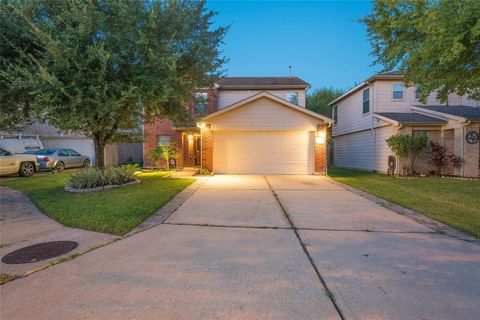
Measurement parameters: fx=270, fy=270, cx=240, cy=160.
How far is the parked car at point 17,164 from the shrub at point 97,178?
564 centimetres

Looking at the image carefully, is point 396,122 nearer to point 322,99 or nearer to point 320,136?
point 320,136

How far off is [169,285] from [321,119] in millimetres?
12482

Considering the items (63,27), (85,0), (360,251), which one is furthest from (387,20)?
(63,27)

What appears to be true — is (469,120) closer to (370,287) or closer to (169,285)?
(370,287)

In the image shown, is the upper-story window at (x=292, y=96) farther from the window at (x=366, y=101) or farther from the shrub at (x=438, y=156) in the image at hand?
the shrub at (x=438, y=156)

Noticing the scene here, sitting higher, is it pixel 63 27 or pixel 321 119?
pixel 63 27

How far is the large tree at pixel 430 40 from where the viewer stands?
610 cm

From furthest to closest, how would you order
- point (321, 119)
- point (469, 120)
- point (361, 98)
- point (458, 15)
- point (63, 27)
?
point (361, 98) → point (321, 119) → point (469, 120) → point (63, 27) → point (458, 15)

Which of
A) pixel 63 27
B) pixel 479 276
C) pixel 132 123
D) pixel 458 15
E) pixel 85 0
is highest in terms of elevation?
pixel 85 0

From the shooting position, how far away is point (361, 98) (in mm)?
17531

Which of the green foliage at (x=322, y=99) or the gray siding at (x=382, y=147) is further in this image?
the green foliage at (x=322, y=99)

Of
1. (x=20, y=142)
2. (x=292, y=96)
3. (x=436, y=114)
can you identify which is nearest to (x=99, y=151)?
(x=292, y=96)

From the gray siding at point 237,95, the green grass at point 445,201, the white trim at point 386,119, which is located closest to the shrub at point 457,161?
the white trim at point 386,119

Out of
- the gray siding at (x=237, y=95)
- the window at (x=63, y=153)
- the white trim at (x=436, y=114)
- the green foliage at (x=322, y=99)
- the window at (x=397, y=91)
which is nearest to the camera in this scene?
the white trim at (x=436, y=114)
